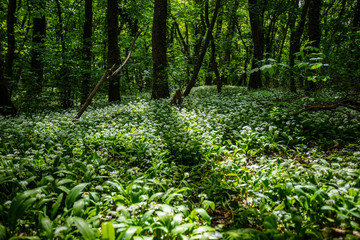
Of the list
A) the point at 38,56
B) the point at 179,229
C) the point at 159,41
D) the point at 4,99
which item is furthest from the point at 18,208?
the point at 38,56

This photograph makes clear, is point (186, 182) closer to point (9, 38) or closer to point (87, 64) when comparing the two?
point (87, 64)

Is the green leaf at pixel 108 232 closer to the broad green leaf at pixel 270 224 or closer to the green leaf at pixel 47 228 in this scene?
the green leaf at pixel 47 228

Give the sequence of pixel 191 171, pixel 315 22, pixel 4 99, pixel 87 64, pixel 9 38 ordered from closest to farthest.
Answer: pixel 191 171
pixel 4 99
pixel 315 22
pixel 9 38
pixel 87 64

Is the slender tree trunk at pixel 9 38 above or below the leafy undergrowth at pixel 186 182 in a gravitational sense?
above

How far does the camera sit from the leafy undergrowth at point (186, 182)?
224 centimetres

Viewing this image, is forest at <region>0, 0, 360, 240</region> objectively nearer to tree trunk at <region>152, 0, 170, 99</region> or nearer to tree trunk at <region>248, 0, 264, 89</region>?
tree trunk at <region>152, 0, 170, 99</region>

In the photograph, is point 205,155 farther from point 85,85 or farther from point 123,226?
point 85,85

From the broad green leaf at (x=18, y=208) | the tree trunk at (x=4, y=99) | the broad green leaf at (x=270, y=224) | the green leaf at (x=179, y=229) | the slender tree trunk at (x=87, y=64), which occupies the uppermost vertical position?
the slender tree trunk at (x=87, y=64)

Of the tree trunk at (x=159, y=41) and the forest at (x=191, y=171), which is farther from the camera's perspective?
the tree trunk at (x=159, y=41)

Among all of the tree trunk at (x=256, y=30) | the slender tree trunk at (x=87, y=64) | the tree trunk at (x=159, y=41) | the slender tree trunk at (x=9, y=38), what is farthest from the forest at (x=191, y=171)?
the tree trunk at (x=256, y=30)

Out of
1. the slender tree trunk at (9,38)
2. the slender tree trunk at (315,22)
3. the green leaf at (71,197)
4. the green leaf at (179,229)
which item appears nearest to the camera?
the green leaf at (179,229)

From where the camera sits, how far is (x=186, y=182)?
3270 millimetres

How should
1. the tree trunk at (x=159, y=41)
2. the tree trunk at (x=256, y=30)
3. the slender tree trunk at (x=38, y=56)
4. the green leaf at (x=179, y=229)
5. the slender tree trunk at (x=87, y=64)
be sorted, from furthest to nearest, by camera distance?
1. the tree trunk at (x=256, y=30)
2. the slender tree trunk at (x=87, y=64)
3. the tree trunk at (x=159, y=41)
4. the slender tree trunk at (x=38, y=56)
5. the green leaf at (x=179, y=229)

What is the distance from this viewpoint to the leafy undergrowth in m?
2.24
